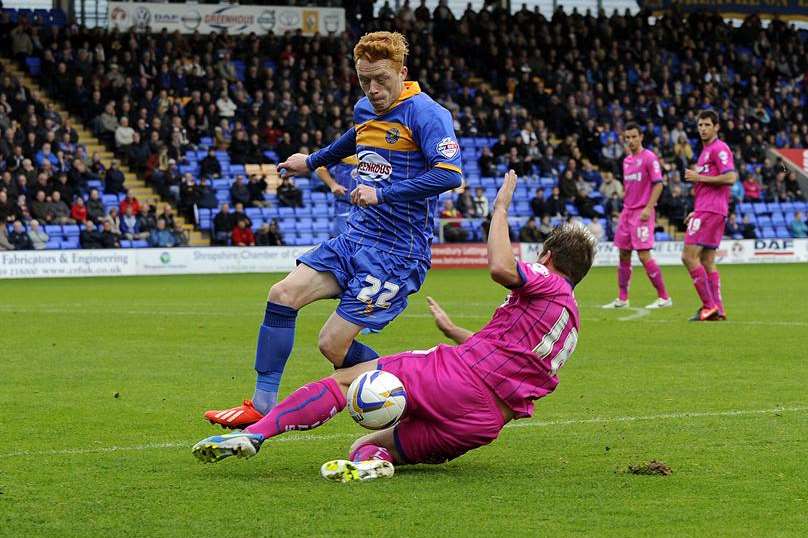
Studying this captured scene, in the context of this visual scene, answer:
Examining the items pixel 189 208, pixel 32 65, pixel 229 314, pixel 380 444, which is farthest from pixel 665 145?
pixel 380 444

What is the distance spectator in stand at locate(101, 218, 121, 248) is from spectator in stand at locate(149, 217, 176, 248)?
903 mm

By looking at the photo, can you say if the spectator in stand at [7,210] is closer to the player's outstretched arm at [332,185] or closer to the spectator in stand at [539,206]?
the spectator in stand at [539,206]

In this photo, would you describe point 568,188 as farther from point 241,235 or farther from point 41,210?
point 41,210

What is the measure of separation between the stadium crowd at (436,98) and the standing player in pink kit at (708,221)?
1638cm

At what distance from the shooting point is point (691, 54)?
43.3 metres

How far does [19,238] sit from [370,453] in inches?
902

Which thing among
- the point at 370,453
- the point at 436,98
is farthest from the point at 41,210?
the point at 370,453

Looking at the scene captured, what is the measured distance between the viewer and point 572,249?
19.9 feet

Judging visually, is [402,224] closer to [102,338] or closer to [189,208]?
[102,338]

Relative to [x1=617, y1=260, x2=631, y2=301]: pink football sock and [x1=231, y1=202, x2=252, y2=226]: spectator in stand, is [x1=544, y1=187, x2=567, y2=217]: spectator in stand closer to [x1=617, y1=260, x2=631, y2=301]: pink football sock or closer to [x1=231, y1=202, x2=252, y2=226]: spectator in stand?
[x1=231, y1=202, x2=252, y2=226]: spectator in stand

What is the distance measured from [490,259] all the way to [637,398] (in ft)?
10.9

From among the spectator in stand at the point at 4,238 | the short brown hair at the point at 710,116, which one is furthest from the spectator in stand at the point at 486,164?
the short brown hair at the point at 710,116

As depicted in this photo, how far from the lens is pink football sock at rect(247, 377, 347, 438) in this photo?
599 centimetres

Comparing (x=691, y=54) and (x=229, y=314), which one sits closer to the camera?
(x=229, y=314)
